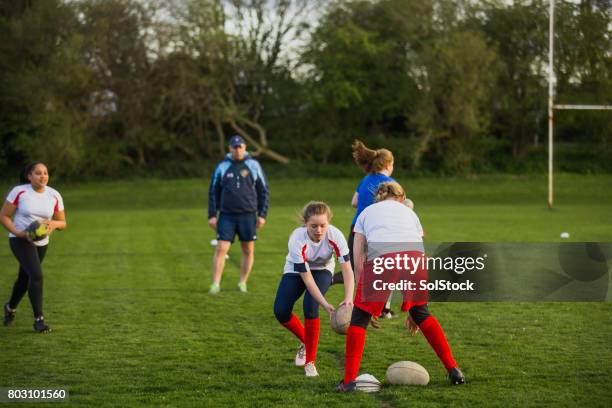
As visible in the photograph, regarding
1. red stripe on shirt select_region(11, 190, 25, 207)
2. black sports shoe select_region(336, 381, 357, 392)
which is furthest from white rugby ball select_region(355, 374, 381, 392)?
red stripe on shirt select_region(11, 190, 25, 207)

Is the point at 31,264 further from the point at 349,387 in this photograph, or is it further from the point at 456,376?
the point at 456,376

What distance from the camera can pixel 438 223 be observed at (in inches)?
901

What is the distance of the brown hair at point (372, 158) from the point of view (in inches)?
309

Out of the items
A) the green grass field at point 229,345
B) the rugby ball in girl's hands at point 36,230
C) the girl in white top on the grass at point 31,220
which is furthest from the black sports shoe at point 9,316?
the rugby ball in girl's hands at point 36,230

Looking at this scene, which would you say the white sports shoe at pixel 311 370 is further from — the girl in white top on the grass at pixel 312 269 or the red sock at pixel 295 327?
the red sock at pixel 295 327

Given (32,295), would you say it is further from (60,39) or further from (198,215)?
(60,39)

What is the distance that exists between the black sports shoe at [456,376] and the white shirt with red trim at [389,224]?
1016mm

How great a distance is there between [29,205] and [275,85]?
38704 millimetres

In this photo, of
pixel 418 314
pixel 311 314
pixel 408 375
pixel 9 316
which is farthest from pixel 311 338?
pixel 9 316

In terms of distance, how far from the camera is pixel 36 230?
8328 mm

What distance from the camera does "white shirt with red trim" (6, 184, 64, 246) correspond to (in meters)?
8.45

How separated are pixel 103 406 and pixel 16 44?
36.9 m

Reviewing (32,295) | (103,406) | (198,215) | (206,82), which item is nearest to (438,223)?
(198,215)

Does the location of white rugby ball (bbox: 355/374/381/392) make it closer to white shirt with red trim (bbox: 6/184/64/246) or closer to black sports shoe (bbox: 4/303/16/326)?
white shirt with red trim (bbox: 6/184/64/246)
